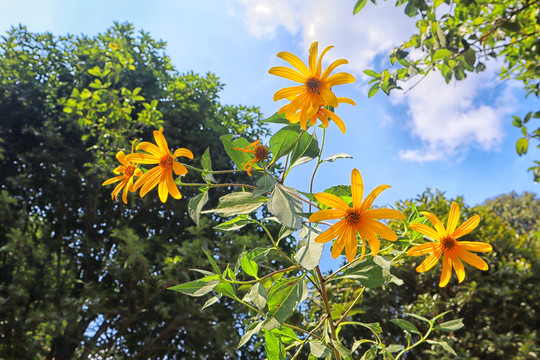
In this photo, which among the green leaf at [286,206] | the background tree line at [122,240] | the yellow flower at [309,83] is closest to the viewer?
the green leaf at [286,206]

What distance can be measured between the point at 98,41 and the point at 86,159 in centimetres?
179

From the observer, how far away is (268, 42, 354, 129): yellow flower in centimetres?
64

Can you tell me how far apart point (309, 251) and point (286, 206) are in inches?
3.0

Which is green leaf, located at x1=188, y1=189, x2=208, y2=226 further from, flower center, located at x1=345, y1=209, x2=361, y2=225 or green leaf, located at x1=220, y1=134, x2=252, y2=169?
flower center, located at x1=345, y1=209, x2=361, y2=225

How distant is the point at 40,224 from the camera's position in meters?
5.04

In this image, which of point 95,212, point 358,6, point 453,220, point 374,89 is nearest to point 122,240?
point 95,212

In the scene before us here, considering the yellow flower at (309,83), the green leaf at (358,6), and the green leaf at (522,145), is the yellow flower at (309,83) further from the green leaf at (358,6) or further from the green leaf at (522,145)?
the green leaf at (522,145)

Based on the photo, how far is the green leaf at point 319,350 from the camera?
0.65m

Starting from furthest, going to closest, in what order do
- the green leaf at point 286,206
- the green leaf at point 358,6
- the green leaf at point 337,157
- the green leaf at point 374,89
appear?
the green leaf at point 374,89 → the green leaf at point 358,6 → the green leaf at point 337,157 → the green leaf at point 286,206

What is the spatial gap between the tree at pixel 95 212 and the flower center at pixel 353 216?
320 cm

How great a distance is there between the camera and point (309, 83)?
66cm

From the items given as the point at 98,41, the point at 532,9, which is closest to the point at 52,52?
the point at 98,41

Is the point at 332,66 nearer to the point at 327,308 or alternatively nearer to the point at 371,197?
the point at 371,197

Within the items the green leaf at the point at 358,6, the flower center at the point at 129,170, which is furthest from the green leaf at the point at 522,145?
the flower center at the point at 129,170
